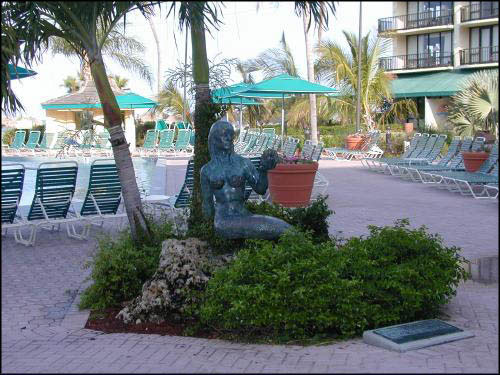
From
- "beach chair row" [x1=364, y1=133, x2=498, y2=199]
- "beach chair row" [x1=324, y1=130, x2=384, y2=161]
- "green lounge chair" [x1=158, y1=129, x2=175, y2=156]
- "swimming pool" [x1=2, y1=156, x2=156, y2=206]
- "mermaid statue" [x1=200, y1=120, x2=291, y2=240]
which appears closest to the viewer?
"mermaid statue" [x1=200, y1=120, x2=291, y2=240]

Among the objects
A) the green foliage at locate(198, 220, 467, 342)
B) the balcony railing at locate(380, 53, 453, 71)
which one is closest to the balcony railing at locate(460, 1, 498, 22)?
the balcony railing at locate(380, 53, 453, 71)

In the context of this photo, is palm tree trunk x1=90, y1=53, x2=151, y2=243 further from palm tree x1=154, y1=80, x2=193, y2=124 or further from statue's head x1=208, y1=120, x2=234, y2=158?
palm tree x1=154, y1=80, x2=193, y2=124

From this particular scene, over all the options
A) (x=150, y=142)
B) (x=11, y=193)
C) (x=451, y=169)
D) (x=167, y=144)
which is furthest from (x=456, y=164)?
(x=150, y=142)

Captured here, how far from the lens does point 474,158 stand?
50.5 ft

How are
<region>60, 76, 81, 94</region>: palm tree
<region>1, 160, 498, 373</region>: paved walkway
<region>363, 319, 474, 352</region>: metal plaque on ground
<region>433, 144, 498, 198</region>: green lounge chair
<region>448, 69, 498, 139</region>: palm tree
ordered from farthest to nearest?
<region>60, 76, 81, 94</region>: palm tree
<region>448, 69, 498, 139</region>: palm tree
<region>433, 144, 498, 198</region>: green lounge chair
<region>363, 319, 474, 352</region>: metal plaque on ground
<region>1, 160, 498, 373</region>: paved walkway

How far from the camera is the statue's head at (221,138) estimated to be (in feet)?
19.3

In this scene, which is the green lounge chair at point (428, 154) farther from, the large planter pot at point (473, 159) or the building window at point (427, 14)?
the building window at point (427, 14)

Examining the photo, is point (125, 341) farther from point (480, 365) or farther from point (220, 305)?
point (480, 365)

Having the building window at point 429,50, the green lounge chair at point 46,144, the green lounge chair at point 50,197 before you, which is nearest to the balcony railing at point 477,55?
the building window at point 429,50

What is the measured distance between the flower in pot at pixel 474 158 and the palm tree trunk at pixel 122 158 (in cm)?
1080

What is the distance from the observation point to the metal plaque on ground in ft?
15.3

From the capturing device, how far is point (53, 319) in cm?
575

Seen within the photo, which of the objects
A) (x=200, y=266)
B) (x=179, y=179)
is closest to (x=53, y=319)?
(x=200, y=266)

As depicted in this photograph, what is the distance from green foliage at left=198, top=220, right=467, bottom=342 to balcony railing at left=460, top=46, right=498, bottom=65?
3270 cm
